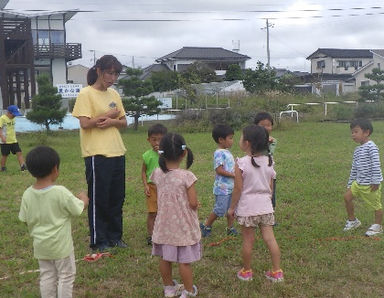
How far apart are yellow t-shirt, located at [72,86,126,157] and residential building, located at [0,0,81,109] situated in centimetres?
1937

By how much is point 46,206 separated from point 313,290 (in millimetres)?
2036

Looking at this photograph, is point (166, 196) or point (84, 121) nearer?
point (166, 196)

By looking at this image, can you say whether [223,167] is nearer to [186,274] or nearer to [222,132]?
[222,132]

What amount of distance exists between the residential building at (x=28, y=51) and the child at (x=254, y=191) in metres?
20.6

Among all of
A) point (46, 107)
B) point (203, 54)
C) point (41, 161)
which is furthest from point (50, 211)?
point (203, 54)

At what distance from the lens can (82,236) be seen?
5094 millimetres

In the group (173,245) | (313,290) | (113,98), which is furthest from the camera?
(113,98)

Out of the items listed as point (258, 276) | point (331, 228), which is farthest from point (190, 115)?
point (258, 276)

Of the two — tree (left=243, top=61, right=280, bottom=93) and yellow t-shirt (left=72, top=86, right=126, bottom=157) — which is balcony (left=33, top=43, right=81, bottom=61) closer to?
tree (left=243, top=61, right=280, bottom=93)

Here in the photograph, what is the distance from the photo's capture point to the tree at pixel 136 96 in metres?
20.0

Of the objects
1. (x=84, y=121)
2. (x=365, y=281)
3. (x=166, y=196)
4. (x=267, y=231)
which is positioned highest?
(x=84, y=121)

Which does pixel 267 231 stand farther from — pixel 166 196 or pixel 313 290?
pixel 166 196

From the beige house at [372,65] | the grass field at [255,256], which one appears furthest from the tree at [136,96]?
the beige house at [372,65]

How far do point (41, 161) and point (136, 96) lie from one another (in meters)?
17.7
